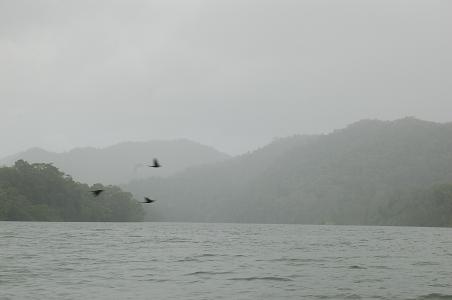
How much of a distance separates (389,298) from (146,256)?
25.8m

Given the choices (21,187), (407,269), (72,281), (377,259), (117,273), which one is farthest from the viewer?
(21,187)

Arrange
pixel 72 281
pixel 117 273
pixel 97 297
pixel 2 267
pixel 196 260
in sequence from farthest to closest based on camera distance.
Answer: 1. pixel 196 260
2. pixel 2 267
3. pixel 117 273
4. pixel 72 281
5. pixel 97 297

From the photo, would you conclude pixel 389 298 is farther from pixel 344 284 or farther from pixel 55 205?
pixel 55 205

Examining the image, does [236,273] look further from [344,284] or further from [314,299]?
[314,299]

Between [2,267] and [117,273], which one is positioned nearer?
[117,273]

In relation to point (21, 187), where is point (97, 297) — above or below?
below

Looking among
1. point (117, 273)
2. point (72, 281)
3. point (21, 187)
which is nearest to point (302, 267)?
point (117, 273)

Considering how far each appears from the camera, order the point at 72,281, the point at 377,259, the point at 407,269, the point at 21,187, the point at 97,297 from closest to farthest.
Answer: the point at 97,297 → the point at 72,281 → the point at 407,269 → the point at 377,259 → the point at 21,187

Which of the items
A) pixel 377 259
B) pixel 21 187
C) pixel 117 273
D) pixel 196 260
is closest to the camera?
pixel 117 273

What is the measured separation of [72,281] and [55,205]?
575 feet

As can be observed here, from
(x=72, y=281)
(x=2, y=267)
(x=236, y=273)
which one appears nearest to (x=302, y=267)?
(x=236, y=273)

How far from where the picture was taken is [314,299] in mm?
27781

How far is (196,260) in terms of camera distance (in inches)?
1827

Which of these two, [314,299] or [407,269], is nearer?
[314,299]
